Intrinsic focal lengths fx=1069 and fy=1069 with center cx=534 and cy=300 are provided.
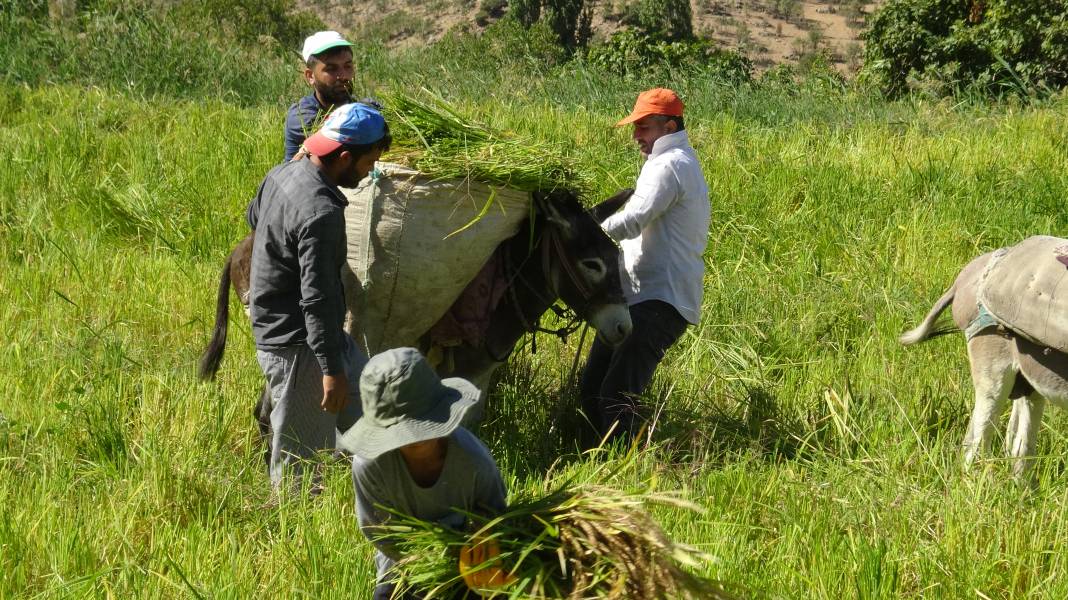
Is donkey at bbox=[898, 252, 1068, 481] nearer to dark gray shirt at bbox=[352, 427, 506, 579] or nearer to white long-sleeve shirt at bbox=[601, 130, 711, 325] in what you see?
white long-sleeve shirt at bbox=[601, 130, 711, 325]

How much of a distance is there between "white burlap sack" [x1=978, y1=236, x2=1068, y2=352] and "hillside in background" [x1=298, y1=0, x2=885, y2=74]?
38231 mm

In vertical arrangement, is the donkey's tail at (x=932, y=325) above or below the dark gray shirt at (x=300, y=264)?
below

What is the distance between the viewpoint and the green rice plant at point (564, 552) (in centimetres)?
263

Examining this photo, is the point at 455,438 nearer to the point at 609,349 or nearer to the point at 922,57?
the point at 609,349

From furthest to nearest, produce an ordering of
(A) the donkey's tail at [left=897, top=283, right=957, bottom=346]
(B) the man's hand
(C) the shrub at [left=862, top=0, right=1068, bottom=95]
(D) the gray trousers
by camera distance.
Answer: (C) the shrub at [left=862, top=0, right=1068, bottom=95]
(A) the donkey's tail at [left=897, top=283, right=957, bottom=346]
(D) the gray trousers
(B) the man's hand

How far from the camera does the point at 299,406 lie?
172 inches

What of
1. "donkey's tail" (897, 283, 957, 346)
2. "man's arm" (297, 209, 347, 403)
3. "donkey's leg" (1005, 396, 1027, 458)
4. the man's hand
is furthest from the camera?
"donkey's tail" (897, 283, 957, 346)

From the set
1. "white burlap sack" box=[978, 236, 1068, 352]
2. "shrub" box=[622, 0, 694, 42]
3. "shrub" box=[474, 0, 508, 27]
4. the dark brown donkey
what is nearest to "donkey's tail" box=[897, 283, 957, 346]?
"white burlap sack" box=[978, 236, 1068, 352]

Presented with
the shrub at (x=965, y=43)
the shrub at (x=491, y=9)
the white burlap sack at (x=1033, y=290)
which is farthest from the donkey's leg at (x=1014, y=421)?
the shrub at (x=491, y=9)

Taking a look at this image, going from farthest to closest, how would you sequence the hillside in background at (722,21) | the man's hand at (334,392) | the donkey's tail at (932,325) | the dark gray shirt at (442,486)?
the hillside in background at (722,21), the donkey's tail at (932,325), the man's hand at (334,392), the dark gray shirt at (442,486)

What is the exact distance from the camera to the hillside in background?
147 feet

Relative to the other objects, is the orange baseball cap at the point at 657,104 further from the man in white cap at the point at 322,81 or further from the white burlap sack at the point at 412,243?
the man in white cap at the point at 322,81

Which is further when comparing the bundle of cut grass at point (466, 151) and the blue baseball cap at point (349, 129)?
the bundle of cut grass at point (466, 151)

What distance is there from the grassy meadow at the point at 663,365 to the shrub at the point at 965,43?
4294 millimetres
